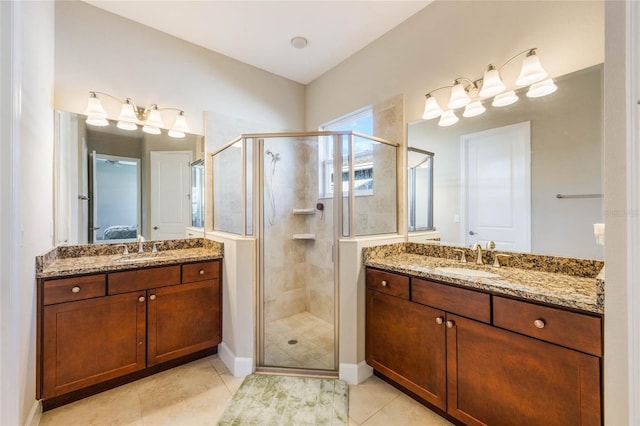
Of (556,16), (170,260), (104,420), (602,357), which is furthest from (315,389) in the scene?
(556,16)

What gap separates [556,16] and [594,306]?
1607mm

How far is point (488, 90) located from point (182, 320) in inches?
109

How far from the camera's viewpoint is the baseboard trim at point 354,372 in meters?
1.95

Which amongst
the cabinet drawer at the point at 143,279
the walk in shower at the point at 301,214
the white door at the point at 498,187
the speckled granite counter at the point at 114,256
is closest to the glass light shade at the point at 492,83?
the white door at the point at 498,187

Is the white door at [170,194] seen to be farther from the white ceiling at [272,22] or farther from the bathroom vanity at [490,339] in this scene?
the bathroom vanity at [490,339]

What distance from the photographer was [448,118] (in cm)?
201

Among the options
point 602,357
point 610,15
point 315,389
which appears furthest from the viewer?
point 315,389

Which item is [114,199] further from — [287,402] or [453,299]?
[453,299]

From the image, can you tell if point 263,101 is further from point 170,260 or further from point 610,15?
point 610,15

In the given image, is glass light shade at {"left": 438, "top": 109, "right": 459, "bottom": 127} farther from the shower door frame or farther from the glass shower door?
the glass shower door

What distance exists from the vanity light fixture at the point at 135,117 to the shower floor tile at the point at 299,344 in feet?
6.52

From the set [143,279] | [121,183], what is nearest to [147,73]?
[121,183]

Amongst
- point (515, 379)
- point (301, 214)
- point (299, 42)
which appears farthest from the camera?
point (301, 214)

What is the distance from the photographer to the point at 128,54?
2.28 m
